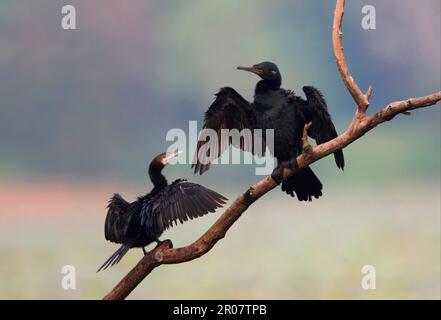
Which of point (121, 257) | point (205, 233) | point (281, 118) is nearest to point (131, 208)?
point (121, 257)

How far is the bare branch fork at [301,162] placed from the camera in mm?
6613

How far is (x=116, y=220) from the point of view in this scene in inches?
311

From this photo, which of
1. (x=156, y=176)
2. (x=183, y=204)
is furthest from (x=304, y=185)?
(x=156, y=176)

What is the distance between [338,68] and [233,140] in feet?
5.63

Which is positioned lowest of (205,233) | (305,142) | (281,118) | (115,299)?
(115,299)

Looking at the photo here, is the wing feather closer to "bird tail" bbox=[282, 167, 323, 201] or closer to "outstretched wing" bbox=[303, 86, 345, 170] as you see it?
"bird tail" bbox=[282, 167, 323, 201]

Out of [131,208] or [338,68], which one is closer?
[338,68]

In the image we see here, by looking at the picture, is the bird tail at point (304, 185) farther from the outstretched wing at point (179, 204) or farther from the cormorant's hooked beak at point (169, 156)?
the cormorant's hooked beak at point (169, 156)

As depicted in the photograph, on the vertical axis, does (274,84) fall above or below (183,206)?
above

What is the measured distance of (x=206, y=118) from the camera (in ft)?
26.7

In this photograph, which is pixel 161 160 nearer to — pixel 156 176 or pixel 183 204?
pixel 156 176

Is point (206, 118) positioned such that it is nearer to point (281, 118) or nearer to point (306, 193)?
point (281, 118)

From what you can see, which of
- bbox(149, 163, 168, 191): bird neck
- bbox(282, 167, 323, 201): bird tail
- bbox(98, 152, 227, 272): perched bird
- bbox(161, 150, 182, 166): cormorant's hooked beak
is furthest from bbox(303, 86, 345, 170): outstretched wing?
bbox(149, 163, 168, 191): bird neck

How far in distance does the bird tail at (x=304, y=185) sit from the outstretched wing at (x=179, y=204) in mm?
774
